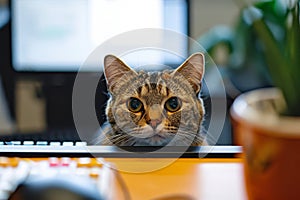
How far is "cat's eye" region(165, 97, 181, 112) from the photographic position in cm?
80

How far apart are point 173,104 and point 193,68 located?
6 centimetres

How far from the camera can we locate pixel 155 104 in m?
0.79

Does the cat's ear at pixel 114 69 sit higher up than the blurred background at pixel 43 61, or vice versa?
the cat's ear at pixel 114 69

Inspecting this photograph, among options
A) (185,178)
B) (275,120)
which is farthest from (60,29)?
(275,120)

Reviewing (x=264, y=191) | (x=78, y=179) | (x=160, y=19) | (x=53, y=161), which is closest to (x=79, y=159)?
(x=53, y=161)

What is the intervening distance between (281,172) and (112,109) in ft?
Result: 1.18

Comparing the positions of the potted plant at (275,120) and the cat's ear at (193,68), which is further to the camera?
the cat's ear at (193,68)

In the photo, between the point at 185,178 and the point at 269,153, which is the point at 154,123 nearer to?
the point at 185,178

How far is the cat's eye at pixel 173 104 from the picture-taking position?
0.80 meters

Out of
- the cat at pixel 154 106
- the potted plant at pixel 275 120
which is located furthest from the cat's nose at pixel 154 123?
the potted plant at pixel 275 120

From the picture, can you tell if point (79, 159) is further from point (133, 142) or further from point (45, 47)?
point (45, 47)

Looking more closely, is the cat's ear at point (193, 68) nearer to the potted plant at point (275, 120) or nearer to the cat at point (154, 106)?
the cat at point (154, 106)

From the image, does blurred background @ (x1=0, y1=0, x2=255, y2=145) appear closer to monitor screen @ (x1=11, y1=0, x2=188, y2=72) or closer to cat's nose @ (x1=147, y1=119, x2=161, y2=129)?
monitor screen @ (x1=11, y1=0, x2=188, y2=72)

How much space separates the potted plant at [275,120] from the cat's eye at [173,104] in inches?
7.4
